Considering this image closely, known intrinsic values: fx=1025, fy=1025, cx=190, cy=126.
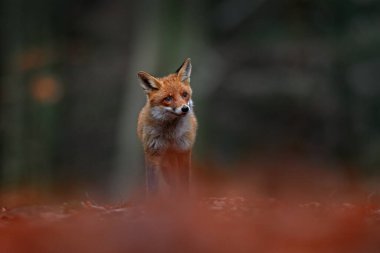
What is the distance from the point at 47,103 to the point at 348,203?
17.6 m

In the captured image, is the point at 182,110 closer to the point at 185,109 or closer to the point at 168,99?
the point at 185,109

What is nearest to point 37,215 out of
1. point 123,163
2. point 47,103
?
point 123,163

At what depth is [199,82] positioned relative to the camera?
912 inches

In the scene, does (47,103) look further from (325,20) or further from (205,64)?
(325,20)

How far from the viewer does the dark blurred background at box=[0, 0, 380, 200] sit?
77.1 feet

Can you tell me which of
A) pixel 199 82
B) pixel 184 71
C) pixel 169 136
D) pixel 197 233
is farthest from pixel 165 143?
pixel 199 82

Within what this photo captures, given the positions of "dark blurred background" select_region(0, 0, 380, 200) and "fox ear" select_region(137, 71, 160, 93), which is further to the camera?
"dark blurred background" select_region(0, 0, 380, 200)

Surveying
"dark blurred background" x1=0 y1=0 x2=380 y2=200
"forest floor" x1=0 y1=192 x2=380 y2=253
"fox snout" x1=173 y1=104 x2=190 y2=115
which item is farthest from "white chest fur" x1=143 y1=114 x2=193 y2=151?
"dark blurred background" x1=0 y1=0 x2=380 y2=200

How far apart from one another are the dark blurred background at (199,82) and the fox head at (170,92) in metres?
12.1

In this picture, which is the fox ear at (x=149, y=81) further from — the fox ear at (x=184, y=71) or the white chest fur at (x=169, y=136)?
the white chest fur at (x=169, y=136)

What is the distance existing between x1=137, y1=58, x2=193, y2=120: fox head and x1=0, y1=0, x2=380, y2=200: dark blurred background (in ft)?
39.8

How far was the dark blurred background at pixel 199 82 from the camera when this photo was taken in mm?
23500

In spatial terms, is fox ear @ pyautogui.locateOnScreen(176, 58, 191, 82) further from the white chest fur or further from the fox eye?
the white chest fur

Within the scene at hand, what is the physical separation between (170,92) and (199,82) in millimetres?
14054
